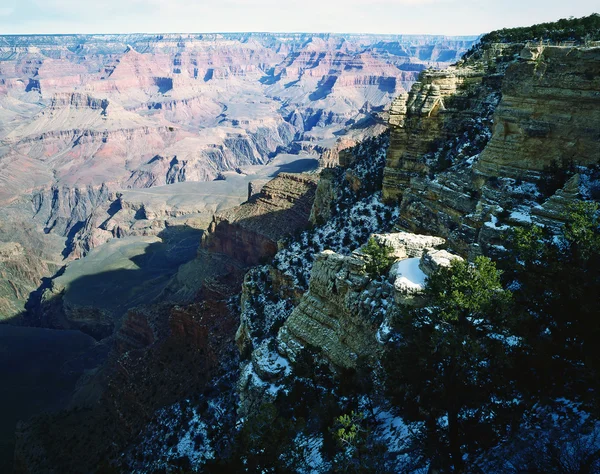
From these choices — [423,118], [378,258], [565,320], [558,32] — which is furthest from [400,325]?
[558,32]

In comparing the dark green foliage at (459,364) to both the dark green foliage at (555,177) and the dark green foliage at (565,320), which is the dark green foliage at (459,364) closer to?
the dark green foliage at (565,320)

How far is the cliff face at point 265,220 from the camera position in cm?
6106

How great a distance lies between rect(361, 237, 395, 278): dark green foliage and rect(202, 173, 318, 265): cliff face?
3892 cm

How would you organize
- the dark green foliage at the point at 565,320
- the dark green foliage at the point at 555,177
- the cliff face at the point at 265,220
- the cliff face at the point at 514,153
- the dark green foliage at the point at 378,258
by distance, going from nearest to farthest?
the dark green foliage at the point at 565,320
the dark green foliage at the point at 378,258
the cliff face at the point at 514,153
the dark green foliage at the point at 555,177
the cliff face at the point at 265,220

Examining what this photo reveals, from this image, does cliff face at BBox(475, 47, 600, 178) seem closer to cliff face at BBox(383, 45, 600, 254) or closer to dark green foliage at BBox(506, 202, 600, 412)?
cliff face at BBox(383, 45, 600, 254)

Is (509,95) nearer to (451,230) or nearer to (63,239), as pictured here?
(451,230)

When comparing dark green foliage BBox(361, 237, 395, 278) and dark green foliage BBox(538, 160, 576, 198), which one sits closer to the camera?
dark green foliage BBox(361, 237, 395, 278)

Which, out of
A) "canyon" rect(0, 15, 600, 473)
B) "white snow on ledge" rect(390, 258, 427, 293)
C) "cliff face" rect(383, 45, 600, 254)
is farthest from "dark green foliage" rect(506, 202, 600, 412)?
"cliff face" rect(383, 45, 600, 254)

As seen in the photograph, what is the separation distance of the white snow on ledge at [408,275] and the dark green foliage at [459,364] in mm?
2123

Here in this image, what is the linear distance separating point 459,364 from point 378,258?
24.3 feet

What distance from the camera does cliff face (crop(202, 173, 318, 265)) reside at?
61062 mm

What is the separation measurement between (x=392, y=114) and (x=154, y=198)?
11791 cm

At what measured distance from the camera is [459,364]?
1137cm

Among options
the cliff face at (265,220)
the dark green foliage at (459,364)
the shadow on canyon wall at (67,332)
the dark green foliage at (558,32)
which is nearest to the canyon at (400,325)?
the dark green foliage at (459,364)
